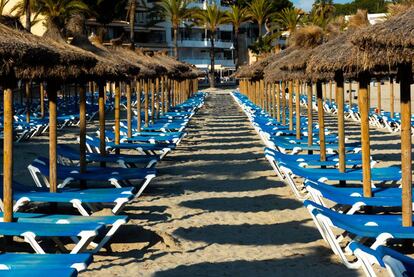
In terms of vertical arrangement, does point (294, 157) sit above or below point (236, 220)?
above

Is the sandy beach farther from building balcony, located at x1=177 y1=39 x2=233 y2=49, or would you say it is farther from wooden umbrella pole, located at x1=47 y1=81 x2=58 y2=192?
building balcony, located at x1=177 y1=39 x2=233 y2=49

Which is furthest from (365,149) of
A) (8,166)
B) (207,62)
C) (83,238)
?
(207,62)

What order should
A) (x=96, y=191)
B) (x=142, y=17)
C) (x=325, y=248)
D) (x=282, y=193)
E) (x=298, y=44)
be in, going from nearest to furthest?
(x=325, y=248) → (x=96, y=191) → (x=282, y=193) → (x=298, y=44) → (x=142, y=17)

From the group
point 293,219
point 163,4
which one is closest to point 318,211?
point 293,219

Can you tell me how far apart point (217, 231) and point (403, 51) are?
2923 mm

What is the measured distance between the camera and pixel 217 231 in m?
6.67

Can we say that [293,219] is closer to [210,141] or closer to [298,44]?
[298,44]

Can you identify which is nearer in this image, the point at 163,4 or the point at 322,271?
the point at 322,271

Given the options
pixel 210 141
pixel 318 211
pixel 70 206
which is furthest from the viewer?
pixel 210 141

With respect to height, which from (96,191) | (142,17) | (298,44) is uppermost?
(142,17)

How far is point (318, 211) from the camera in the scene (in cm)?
513

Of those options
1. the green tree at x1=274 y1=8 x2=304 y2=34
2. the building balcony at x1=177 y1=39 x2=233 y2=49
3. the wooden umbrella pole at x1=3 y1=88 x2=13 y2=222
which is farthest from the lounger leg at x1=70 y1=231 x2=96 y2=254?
the building balcony at x1=177 y1=39 x2=233 y2=49

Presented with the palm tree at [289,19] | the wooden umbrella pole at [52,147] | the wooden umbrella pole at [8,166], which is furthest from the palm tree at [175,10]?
the wooden umbrella pole at [8,166]

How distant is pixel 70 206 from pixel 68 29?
9.71 feet
